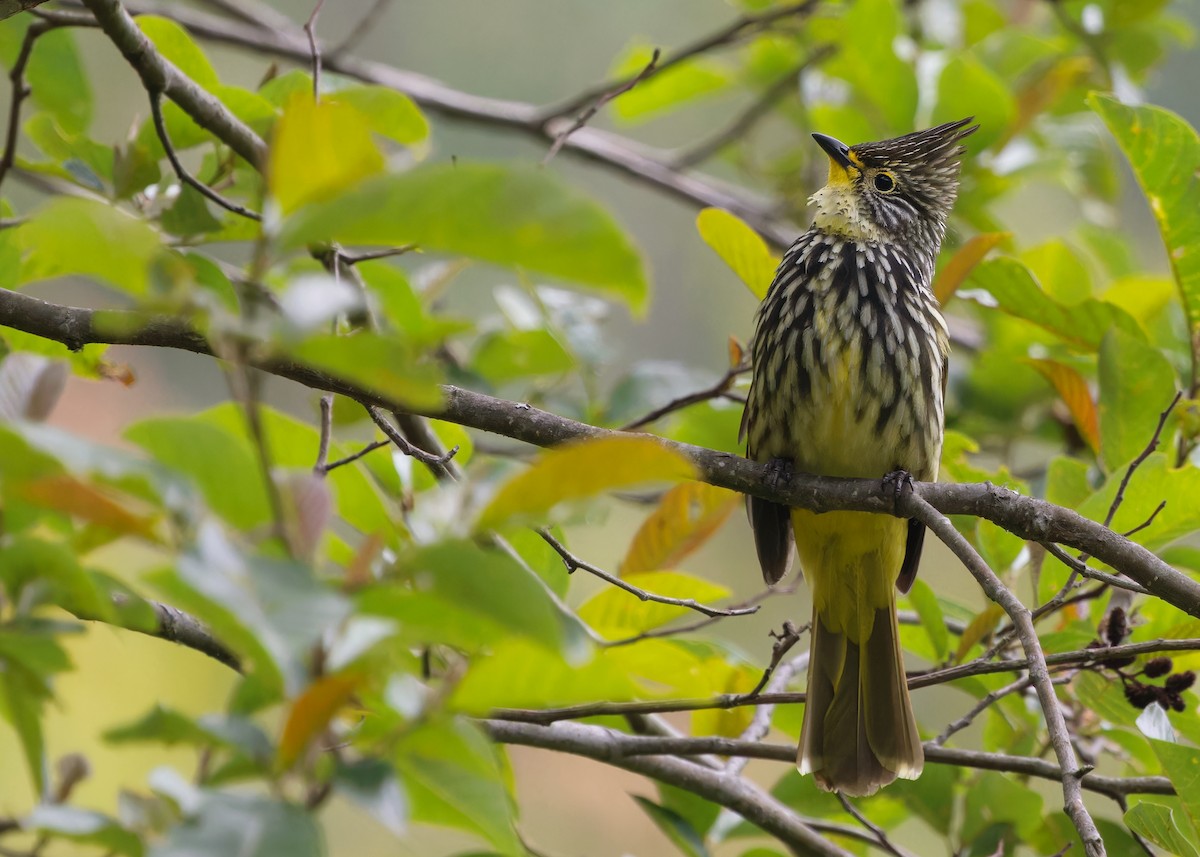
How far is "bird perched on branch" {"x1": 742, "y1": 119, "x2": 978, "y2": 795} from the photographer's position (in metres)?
2.59

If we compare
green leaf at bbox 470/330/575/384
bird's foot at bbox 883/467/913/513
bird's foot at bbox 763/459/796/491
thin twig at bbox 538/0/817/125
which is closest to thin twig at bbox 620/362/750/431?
green leaf at bbox 470/330/575/384

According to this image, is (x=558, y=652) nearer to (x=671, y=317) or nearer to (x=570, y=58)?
(x=671, y=317)

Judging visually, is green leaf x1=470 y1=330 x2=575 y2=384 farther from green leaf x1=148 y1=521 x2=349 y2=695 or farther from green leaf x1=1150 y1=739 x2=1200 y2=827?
green leaf x1=1150 y1=739 x2=1200 y2=827

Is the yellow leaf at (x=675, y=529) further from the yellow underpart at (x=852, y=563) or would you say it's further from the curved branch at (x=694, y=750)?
the yellow underpart at (x=852, y=563)

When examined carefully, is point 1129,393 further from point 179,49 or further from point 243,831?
point 243,831

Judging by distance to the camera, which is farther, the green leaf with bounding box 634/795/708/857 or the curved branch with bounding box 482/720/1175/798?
the green leaf with bounding box 634/795/708/857

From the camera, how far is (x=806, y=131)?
168 inches

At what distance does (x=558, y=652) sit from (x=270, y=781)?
9.9 inches

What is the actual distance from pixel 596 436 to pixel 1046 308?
1377 millimetres

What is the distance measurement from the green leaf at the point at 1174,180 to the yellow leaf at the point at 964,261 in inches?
12.7

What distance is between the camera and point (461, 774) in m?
1.06

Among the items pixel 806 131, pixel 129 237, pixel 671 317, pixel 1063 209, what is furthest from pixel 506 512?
pixel 1063 209

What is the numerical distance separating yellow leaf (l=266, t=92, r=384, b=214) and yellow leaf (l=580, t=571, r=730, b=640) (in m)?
1.33

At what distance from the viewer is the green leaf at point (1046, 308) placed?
8.66ft
